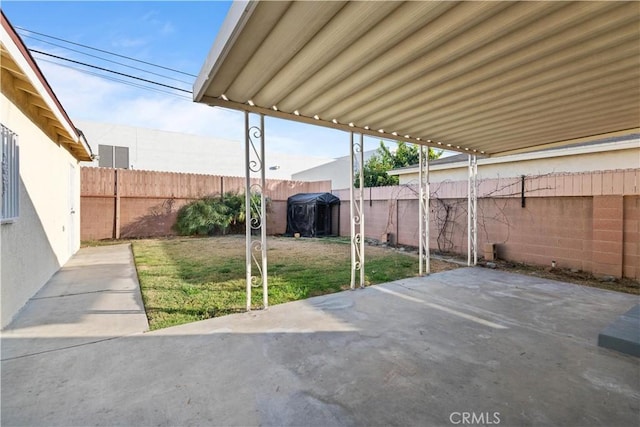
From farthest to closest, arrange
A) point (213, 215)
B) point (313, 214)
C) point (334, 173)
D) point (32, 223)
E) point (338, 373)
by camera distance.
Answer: point (334, 173) < point (313, 214) < point (213, 215) < point (32, 223) < point (338, 373)

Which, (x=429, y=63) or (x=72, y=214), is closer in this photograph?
(x=429, y=63)

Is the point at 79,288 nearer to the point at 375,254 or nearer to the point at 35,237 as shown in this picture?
the point at 35,237

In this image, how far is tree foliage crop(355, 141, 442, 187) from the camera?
17344 millimetres

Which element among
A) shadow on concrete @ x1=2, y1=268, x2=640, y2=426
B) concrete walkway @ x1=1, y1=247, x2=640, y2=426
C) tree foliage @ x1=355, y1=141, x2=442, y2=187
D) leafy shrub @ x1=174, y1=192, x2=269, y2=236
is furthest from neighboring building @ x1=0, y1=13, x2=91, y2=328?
tree foliage @ x1=355, y1=141, x2=442, y2=187

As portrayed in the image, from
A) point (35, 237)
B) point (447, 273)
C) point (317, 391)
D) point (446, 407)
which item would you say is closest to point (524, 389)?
point (446, 407)

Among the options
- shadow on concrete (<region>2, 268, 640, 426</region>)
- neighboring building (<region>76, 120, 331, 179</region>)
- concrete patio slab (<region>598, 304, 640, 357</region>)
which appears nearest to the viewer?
shadow on concrete (<region>2, 268, 640, 426</region>)

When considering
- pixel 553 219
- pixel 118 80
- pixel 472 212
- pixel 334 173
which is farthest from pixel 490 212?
pixel 334 173

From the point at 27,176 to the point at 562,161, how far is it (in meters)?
10.5

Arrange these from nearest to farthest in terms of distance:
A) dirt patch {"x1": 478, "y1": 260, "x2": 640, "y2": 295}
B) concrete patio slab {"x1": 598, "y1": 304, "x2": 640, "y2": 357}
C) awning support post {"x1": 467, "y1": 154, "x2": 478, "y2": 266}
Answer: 1. concrete patio slab {"x1": 598, "y1": 304, "x2": 640, "y2": 357}
2. dirt patch {"x1": 478, "y1": 260, "x2": 640, "y2": 295}
3. awning support post {"x1": 467, "y1": 154, "x2": 478, "y2": 266}

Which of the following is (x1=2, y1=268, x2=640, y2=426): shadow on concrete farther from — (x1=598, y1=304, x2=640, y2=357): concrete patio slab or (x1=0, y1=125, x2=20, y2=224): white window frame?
(x1=0, y1=125, x2=20, y2=224): white window frame

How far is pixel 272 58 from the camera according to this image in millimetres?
2371

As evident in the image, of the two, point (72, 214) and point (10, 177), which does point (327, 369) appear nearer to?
point (10, 177)

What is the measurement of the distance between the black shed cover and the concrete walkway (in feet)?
26.7

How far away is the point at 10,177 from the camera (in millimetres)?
3074
